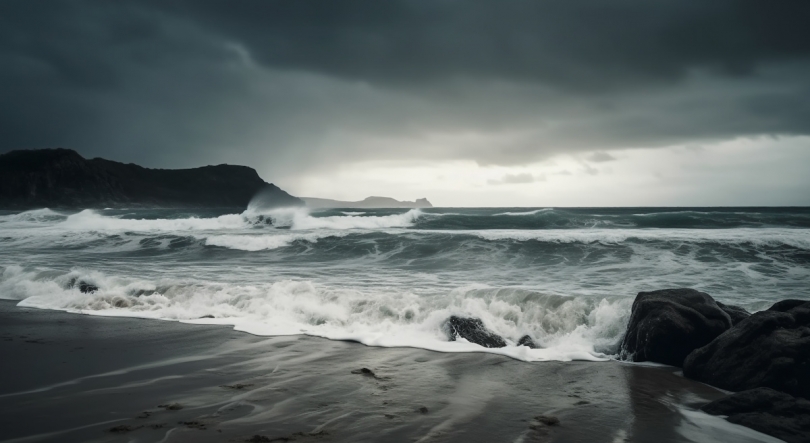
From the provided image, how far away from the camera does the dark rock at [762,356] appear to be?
4.82 m

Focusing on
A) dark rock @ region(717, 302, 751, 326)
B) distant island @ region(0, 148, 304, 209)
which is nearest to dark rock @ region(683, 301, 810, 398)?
dark rock @ region(717, 302, 751, 326)

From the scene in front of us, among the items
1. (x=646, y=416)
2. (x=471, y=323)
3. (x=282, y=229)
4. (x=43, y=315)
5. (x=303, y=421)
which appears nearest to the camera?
(x=303, y=421)

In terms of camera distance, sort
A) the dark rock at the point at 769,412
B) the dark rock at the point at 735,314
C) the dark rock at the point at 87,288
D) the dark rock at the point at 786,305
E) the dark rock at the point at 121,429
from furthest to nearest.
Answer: the dark rock at the point at 87,288
the dark rock at the point at 735,314
the dark rock at the point at 786,305
the dark rock at the point at 769,412
the dark rock at the point at 121,429

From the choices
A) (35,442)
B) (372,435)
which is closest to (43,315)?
(35,442)

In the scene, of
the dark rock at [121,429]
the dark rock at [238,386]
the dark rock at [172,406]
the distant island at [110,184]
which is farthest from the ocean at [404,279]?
the distant island at [110,184]

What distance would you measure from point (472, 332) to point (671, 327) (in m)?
2.70

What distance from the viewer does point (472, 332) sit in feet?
23.6

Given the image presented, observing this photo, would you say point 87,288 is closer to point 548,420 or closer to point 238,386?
point 238,386

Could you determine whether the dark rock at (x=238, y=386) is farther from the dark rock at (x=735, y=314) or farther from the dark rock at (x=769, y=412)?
the dark rock at (x=735, y=314)

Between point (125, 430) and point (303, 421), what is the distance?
1.38 meters

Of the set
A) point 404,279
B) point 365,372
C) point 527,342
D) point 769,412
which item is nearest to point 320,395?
point 365,372

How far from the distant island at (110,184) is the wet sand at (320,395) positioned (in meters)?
108

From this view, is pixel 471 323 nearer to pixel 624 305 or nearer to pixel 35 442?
pixel 624 305

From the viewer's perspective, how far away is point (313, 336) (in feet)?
24.6
